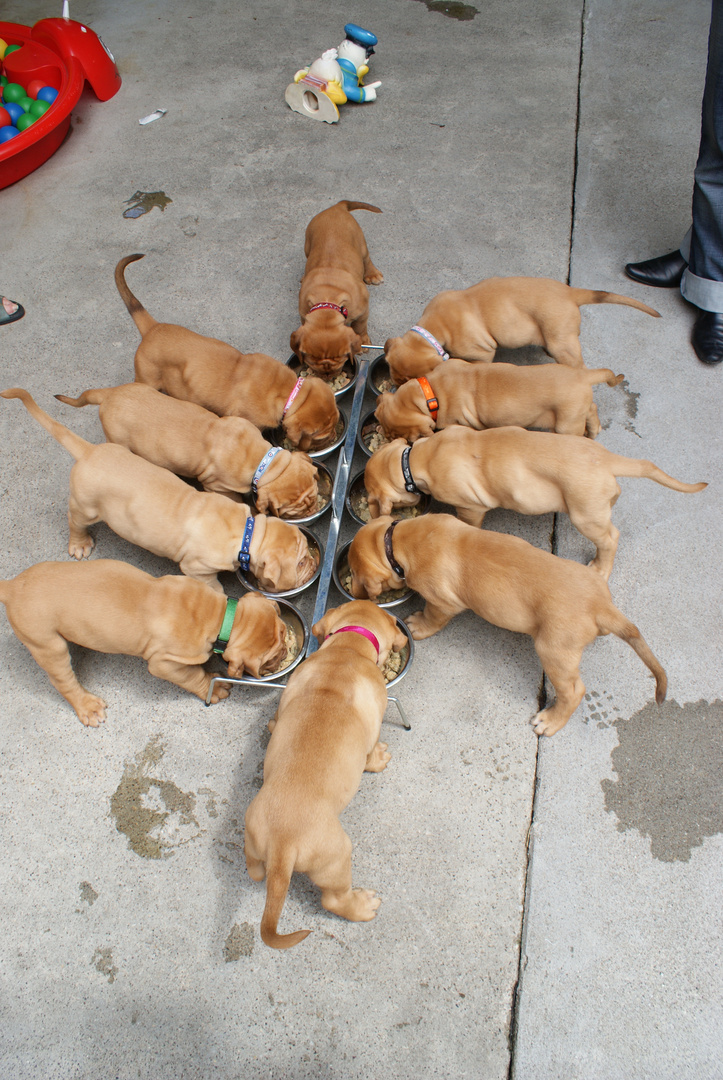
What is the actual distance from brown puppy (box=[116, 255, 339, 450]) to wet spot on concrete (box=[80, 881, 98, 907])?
2.31 meters

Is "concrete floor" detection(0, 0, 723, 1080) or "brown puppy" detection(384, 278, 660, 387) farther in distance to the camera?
"brown puppy" detection(384, 278, 660, 387)

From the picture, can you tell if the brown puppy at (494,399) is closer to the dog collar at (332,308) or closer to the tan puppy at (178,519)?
the dog collar at (332,308)

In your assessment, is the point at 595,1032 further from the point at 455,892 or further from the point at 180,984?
the point at 180,984

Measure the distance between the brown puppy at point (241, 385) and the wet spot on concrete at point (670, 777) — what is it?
213 cm

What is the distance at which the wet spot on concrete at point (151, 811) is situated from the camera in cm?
294

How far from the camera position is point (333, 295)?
162 inches

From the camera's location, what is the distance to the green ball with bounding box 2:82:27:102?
618cm

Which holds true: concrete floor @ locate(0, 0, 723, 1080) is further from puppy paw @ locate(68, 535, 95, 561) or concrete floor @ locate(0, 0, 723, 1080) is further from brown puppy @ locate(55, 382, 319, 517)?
brown puppy @ locate(55, 382, 319, 517)

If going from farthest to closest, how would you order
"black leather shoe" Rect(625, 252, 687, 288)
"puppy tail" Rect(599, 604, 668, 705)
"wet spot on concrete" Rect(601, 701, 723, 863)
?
1. "black leather shoe" Rect(625, 252, 687, 288)
2. "wet spot on concrete" Rect(601, 701, 723, 863)
3. "puppy tail" Rect(599, 604, 668, 705)

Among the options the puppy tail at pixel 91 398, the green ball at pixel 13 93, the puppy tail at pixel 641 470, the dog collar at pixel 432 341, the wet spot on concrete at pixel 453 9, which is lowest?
the puppy tail at pixel 641 470

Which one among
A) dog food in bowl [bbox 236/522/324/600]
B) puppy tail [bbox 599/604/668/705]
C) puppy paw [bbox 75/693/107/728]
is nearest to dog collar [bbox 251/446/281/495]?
dog food in bowl [bbox 236/522/324/600]

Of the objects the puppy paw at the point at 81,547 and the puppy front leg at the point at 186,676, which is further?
the puppy paw at the point at 81,547

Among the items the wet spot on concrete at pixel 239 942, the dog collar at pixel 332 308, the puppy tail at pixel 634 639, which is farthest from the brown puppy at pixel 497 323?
the wet spot on concrete at pixel 239 942

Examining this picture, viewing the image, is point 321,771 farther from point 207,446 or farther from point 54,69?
point 54,69
